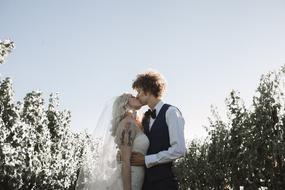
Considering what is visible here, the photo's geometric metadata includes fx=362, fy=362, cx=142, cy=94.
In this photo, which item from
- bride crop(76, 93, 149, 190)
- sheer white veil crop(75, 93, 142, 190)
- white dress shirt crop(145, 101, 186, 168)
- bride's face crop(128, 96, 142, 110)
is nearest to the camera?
white dress shirt crop(145, 101, 186, 168)

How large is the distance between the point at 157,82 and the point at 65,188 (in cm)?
1288

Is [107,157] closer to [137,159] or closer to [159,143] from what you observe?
[137,159]

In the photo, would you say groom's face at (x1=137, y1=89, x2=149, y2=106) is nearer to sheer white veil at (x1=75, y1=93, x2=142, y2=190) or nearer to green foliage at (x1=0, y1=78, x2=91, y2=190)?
sheer white veil at (x1=75, y1=93, x2=142, y2=190)

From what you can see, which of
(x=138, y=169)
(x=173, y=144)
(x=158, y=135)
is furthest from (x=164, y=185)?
(x=158, y=135)

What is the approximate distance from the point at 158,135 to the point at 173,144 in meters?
0.25

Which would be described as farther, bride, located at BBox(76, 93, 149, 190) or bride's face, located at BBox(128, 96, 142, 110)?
bride's face, located at BBox(128, 96, 142, 110)

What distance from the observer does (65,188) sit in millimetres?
16094

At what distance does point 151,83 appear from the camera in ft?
14.7

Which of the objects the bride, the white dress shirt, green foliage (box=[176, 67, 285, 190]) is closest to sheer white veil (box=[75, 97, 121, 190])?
the bride

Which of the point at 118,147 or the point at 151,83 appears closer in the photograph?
the point at 118,147

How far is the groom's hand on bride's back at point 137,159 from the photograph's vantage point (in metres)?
4.19

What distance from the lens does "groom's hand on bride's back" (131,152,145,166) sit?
13.7 ft

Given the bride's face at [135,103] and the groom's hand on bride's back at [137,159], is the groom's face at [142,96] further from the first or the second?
the groom's hand on bride's back at [137,159]

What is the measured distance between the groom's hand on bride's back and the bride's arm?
0.09 meters
